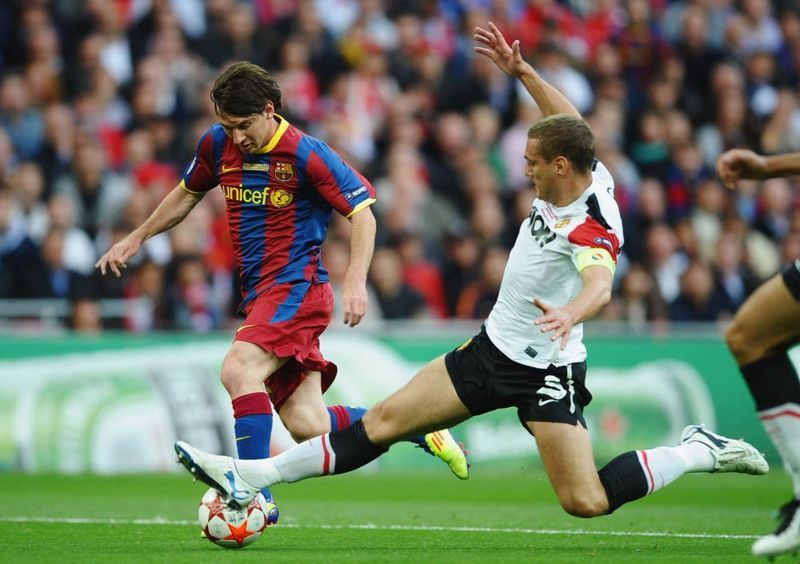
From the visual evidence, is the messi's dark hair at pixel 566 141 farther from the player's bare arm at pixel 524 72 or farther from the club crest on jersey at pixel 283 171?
the club crest on jersey at pixel 283 171

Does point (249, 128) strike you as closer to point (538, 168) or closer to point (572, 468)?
point (538, 168)

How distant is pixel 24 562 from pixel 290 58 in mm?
11200

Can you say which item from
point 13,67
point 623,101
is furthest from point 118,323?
point 623,101

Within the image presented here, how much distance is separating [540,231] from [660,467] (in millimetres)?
1416

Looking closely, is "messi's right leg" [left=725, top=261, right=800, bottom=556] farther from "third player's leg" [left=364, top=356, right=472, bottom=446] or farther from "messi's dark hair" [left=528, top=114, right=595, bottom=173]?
"third player's leg" [left=364, top=356, right=472, bottom=446]

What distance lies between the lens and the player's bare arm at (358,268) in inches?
288

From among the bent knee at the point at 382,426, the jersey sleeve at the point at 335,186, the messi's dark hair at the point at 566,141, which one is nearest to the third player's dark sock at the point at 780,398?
the messi's dark hair at the point at 566,141

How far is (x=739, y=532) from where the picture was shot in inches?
336

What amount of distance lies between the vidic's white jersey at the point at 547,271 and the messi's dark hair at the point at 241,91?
168cm

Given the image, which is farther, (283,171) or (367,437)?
(283,171)

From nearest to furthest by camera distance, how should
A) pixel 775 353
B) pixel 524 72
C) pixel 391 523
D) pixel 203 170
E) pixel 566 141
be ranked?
pixel 775 353 < pixel 566 141 < pixel 524 72 < pixel 203 170 < pixel 391 523

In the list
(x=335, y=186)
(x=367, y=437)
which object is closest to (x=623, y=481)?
(x=367, y=437)

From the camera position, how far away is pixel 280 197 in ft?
26.9

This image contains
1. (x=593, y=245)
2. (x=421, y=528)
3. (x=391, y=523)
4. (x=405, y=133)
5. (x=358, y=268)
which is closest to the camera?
(x=593, y=245)
